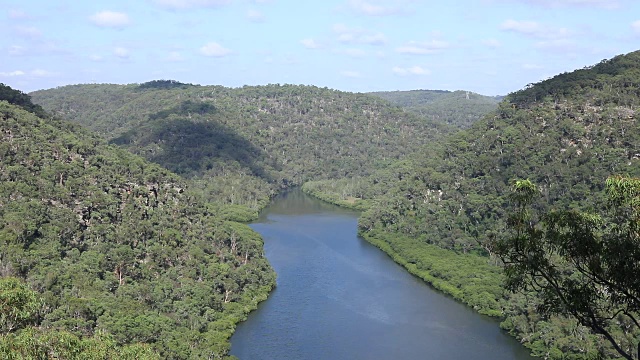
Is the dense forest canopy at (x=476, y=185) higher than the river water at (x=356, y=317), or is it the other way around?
the dense forest canopy at (x=476, y=185)

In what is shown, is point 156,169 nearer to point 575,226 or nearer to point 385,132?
point 575,226

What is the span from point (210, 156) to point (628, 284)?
481ft

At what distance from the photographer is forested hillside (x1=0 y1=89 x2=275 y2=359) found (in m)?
49.3

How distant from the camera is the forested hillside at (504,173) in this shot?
7706 centimetres

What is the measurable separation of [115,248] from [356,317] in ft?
89.0

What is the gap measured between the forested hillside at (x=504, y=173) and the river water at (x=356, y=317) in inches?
130

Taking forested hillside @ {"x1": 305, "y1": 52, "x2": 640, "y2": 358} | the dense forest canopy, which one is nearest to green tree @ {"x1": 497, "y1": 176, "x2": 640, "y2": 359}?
the dense forest canopy

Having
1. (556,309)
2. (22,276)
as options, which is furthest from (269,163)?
(556,309)

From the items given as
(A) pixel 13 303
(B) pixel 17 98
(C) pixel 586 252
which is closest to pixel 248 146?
(B) pixel 17 98

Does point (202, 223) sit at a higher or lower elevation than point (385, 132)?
lower

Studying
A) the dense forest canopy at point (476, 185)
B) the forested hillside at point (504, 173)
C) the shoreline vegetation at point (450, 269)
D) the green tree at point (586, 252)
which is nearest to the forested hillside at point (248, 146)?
the dense forest canopy at point (476, 185)

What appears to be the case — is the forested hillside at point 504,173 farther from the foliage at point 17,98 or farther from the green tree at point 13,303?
the foliage at point 17,98

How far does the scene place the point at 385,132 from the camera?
648 ft

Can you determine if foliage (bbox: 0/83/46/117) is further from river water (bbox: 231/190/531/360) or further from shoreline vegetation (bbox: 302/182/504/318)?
shoreline vegetation (bbox: 302/182/504/318)
